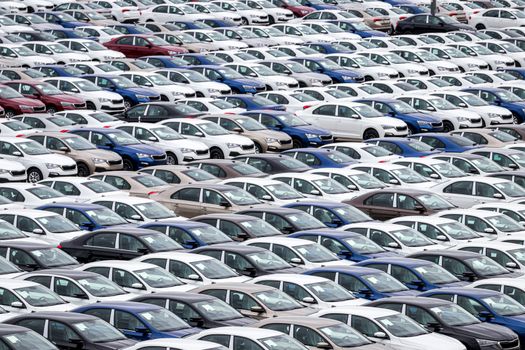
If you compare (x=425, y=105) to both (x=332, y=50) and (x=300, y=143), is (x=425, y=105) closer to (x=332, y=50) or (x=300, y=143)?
(x=300, y=143)

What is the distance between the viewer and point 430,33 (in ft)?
214

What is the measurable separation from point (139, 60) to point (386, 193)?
822 inches

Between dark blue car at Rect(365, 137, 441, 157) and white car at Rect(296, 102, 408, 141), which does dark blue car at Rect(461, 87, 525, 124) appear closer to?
white car at Rect(296, 102, 408, 141)

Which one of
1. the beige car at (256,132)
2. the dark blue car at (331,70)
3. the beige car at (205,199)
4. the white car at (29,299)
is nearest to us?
the white car at (29,299)

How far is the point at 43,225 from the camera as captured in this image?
100 ft

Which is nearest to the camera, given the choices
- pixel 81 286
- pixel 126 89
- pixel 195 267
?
pixel 81 286

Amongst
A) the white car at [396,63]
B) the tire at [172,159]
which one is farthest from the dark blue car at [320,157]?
the white car at [396,63]

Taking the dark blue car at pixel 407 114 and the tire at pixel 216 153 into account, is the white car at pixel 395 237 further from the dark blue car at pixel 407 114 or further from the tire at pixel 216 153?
the dark blue car at pixel 407 114

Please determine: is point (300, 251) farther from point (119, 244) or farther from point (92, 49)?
point (92, 49)

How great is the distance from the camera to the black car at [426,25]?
226 feet

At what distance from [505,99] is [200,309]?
92.0 ft

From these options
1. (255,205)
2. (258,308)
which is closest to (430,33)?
(255,205)

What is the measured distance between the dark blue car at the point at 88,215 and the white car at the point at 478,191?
7942 millimetres

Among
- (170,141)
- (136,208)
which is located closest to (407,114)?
(170,141)
